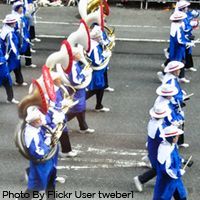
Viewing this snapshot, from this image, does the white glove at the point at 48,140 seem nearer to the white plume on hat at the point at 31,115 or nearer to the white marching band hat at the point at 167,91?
the white plume on hat at the point at 31,115

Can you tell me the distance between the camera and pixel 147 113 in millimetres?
12398

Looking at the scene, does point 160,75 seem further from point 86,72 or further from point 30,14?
point 30,14

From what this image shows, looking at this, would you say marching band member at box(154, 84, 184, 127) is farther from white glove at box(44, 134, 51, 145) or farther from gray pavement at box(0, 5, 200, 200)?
white glove at box(44, 134, 51, 145)

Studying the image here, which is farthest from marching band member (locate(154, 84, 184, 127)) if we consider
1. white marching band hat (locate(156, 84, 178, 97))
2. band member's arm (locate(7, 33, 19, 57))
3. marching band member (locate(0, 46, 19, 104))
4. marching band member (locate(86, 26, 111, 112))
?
band member's arm (locate(7, 33, 19, 57))

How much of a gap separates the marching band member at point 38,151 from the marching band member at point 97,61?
346cm

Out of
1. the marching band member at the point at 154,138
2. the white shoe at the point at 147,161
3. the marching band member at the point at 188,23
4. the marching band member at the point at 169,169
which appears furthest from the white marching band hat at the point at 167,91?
the marching band member at the point at 188,23

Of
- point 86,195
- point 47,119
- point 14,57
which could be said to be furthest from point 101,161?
point 14,57

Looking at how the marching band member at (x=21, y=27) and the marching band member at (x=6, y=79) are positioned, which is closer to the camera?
the marching band member at (x=6, y=79)

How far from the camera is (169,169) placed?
8.30m

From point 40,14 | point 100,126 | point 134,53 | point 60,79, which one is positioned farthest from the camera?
point 40,14

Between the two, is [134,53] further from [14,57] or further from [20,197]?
[20,197]

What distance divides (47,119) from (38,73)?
220 inches

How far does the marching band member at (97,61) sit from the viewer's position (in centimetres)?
1173

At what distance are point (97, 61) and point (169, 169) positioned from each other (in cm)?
408
